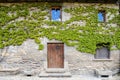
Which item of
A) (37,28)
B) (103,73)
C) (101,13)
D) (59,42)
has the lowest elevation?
(103,73)

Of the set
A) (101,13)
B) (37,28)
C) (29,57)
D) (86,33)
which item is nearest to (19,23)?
(37,28)

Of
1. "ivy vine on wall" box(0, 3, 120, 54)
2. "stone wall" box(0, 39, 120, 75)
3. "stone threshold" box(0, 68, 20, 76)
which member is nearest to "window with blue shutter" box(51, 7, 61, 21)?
"ivy vine on wall" box(0, 3, 120, 54)

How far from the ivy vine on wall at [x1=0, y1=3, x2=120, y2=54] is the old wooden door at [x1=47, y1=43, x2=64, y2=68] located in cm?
50

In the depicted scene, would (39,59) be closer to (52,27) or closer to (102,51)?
(52,27)

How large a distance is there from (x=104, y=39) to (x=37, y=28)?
430cm

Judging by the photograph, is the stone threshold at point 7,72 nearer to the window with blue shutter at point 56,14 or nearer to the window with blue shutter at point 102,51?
the window with blue shutter at point 56,14

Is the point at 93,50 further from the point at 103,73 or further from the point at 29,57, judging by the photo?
the point at 29,57

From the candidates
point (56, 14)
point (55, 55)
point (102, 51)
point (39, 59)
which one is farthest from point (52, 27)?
point (102, 51)

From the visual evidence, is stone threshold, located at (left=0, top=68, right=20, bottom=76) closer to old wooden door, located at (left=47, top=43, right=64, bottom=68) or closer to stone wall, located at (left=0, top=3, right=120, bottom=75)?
stone wall, located at (left=0, top=3, right=120, bottom=75)

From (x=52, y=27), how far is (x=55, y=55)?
1.80 meters

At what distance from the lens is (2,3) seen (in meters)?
12.8

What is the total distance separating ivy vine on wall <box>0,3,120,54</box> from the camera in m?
12.6

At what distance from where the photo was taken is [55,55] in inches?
509

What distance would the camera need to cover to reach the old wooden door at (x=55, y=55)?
12.9 m
